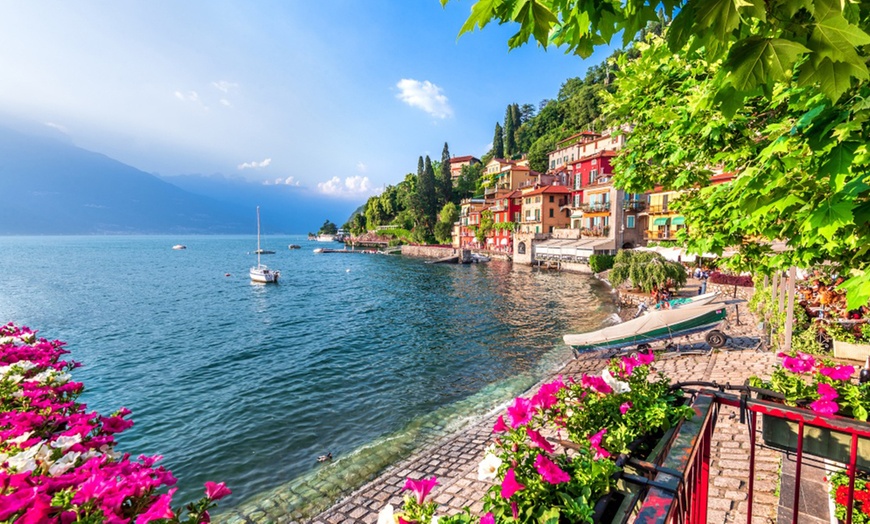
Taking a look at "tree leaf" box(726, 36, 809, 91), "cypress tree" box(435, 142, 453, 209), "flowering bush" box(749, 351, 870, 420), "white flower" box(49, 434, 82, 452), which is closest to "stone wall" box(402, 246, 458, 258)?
"cypress tree" box(435, 142, 453, 209)

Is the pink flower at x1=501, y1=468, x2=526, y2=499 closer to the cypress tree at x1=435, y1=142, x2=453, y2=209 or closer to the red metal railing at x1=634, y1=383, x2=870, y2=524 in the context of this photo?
the red metal railing at x1=634, y1=383, x2=870, y2=524

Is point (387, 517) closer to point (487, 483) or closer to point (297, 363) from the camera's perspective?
point (487, 483)

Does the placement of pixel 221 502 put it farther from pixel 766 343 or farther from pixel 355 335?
pixel 766 343

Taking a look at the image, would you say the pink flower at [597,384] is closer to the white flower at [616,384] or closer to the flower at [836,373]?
the white flower at [616,384]

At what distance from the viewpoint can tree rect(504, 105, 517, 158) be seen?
110188mm

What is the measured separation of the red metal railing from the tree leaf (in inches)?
64.3

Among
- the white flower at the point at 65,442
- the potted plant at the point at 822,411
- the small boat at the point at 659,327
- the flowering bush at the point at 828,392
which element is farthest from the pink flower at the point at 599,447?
the small boat at the point at 659,327

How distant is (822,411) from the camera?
9.05 feet

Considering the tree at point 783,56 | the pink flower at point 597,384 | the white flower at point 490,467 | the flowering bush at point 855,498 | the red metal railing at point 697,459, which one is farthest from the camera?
the flowering bush at point 855,498

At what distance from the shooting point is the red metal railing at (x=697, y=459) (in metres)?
1.51

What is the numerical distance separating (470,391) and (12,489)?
13.3 meters

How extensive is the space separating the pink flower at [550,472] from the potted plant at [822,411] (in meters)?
1.72

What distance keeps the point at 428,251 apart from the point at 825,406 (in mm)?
85539

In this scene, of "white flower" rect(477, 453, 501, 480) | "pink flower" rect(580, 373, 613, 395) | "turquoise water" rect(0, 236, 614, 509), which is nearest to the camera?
"white flower" rect(477, 453, 501, 480)
